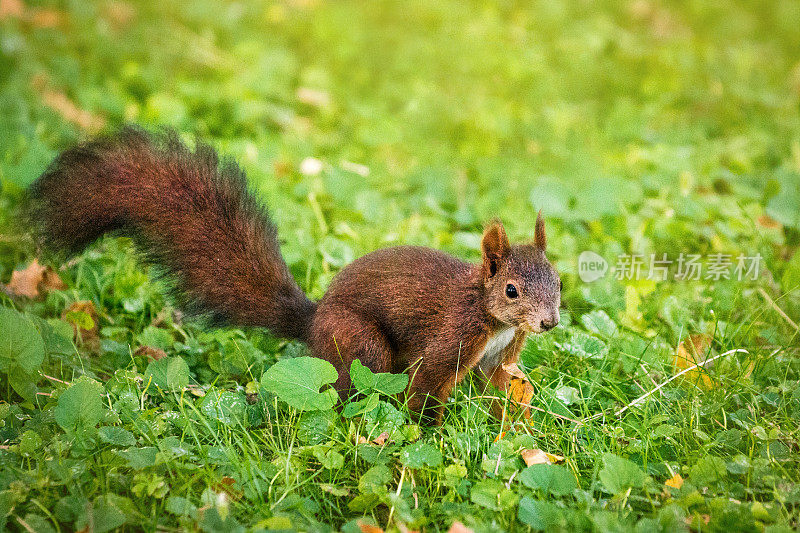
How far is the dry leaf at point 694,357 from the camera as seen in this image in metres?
2.23

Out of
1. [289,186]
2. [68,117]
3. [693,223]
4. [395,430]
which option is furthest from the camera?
[68,117]

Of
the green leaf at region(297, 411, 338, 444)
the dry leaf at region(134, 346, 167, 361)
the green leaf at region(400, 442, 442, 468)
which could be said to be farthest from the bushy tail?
the green leaf at region(400, 442, 442, 468)

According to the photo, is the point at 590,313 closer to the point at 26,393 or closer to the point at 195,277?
the point at 195,277

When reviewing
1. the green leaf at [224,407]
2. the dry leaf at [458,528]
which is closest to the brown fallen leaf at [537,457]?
the dry leaf at [458,528]

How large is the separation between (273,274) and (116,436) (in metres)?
0.67

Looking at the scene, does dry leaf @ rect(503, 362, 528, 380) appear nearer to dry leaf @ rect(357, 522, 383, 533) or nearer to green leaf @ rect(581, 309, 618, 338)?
green leaf @ rect(581, 309, 618, 338)

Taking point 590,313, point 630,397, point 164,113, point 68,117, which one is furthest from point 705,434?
point 68,117

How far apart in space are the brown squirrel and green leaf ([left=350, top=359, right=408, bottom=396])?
0.12m

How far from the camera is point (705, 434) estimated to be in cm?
202

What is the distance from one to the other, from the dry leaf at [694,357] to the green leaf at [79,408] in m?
1.61

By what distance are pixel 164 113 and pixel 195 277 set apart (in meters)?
2.15

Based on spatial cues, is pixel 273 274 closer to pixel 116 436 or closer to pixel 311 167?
pixel 116 436

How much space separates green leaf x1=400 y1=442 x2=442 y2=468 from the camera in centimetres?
189

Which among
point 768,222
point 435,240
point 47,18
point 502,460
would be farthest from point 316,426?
point 47,18
